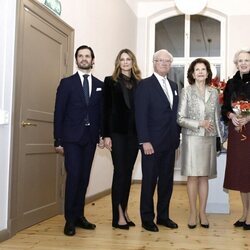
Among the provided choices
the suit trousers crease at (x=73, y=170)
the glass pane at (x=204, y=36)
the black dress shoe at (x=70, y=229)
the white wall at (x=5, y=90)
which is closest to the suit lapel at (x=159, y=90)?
the suit trousers crease at (x=73, y=170)

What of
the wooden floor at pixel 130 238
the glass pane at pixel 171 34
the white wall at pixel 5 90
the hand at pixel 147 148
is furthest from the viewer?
the glass pane at pixel 171 34

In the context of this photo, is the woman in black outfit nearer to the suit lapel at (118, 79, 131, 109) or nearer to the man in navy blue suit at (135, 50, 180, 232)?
the suit lapel at (118, 79, 131, 109)

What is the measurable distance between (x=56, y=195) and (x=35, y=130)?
921mm

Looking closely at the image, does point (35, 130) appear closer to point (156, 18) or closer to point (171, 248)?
point (171, 248)

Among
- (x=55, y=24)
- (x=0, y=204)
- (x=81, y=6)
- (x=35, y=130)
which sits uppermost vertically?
(x=81, y=6)

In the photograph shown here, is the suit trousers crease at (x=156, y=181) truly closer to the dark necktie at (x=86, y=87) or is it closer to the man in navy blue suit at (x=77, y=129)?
the man in navy blue suit at (x=77, y=129)

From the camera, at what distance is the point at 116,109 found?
11.6 ft

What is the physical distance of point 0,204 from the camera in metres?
3.19

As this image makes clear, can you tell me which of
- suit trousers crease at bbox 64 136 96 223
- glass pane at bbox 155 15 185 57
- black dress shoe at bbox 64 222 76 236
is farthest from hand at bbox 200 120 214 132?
glass pane at bbox 155 15 185 57

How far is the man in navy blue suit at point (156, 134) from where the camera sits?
3.49 metres

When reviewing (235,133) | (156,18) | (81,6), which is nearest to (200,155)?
(235,133)

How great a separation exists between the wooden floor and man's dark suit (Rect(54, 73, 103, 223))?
27 centimetres

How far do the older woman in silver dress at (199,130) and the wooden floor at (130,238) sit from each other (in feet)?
0.88

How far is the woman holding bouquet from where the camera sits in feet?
12.0
